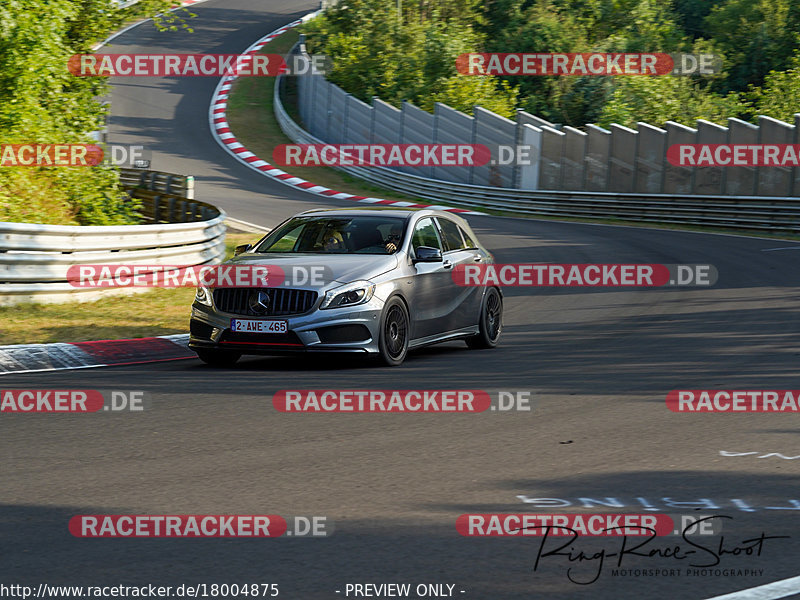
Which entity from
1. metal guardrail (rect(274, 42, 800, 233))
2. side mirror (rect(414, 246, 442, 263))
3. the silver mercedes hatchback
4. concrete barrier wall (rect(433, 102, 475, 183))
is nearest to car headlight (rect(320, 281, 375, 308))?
the silver mercedes hatchback

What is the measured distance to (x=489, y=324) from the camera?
43.5ft

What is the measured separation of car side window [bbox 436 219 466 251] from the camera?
42.7 ft

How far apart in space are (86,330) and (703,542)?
9.33 metres

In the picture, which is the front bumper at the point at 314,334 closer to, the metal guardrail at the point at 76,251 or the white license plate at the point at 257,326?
the white license plate at the point at 257,326

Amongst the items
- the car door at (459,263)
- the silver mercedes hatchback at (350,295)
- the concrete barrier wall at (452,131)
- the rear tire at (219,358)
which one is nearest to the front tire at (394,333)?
the silver mercedes hatchback at (350,295)

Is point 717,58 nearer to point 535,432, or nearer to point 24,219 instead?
point 24,219

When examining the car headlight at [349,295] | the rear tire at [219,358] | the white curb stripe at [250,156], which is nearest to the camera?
the car headlight at [349,295]

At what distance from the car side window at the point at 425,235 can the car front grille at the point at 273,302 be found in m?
1.73

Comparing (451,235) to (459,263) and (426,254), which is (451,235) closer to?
(459,263)

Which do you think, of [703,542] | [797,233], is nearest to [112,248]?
[703,542]

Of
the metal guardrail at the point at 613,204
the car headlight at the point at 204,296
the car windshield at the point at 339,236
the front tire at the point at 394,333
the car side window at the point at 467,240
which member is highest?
the car windshield at the point at 339,236

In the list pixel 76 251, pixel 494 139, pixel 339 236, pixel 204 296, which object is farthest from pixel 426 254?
pixel 494 139

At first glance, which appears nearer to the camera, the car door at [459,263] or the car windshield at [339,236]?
the car windshield at [339,236]

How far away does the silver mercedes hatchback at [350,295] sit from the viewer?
10.7 metres
